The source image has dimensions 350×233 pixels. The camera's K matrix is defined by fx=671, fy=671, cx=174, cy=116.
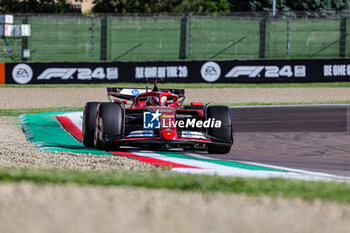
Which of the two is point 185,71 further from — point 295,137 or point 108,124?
point 108,124

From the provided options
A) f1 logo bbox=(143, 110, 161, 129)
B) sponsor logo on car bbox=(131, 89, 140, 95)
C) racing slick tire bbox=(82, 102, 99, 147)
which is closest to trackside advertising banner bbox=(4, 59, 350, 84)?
sponsor logo on car bbox=(131, 89, 140, 95)

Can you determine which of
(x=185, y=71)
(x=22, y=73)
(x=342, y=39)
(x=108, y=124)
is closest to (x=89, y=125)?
(x=108, y=124)

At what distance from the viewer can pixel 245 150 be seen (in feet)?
35.2

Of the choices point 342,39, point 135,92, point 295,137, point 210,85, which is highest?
point 342,39

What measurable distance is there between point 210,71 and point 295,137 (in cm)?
1163

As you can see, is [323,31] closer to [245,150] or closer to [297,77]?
[297,77]

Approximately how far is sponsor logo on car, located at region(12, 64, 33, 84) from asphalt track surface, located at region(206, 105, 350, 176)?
27.5 ft

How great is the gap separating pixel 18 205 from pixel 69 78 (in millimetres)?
18510

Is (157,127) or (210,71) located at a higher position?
(210,71)

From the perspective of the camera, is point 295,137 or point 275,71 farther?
point 275,71

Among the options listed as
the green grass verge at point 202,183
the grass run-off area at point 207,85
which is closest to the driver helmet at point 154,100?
the green grass verge at point 202,183

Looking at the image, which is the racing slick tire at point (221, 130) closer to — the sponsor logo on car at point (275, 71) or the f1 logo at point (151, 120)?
the f1 logo at point (151, 120)

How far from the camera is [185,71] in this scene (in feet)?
77.3

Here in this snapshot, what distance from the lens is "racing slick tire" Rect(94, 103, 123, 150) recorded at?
32.6 ft
